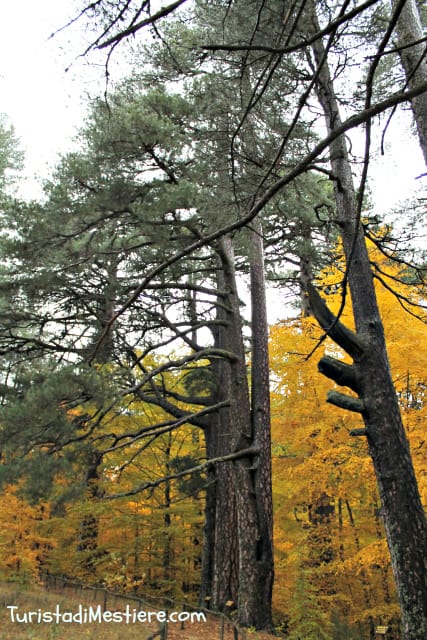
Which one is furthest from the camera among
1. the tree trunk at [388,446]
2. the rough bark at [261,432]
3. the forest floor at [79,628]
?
the rough bark at [261,432]

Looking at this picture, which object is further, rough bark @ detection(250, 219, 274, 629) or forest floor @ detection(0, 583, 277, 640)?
rough bark @ detection(250, 219, 274, 629)

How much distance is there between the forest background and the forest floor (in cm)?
63

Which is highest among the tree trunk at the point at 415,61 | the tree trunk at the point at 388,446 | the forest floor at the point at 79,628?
the tree trunk at the point at 415,61

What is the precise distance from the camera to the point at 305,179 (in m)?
6.66

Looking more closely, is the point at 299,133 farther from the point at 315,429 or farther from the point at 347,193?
the point at 315,429

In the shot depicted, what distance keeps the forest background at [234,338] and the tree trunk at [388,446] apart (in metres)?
0.02

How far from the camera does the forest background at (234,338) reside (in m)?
4.29

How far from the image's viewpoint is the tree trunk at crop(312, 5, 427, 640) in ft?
11.3

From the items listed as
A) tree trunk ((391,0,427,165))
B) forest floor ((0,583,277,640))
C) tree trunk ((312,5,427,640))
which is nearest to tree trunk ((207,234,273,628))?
forest floor ((0,583,277,640))

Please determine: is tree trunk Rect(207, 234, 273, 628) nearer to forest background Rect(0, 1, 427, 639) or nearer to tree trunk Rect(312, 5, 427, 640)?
forest background Rect(0, 1, 427, 639)

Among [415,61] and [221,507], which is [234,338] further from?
[415,61]

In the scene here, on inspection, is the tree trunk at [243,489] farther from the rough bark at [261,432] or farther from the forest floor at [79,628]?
the forest floor at [79,628]

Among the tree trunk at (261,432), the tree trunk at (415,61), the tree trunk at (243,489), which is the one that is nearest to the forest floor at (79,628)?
the tree trunk at (243,489)

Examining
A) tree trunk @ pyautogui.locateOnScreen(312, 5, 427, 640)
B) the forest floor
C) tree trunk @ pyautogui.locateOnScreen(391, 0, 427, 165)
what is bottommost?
the forest floor
